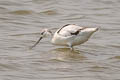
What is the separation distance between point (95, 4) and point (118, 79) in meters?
7.83

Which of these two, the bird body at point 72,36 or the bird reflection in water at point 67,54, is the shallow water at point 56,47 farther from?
the bird body at point 72,36

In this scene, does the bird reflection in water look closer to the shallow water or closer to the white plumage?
the shallow water

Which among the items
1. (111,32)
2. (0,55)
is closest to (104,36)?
(111,32)

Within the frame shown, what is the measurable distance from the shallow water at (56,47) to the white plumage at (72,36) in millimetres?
243

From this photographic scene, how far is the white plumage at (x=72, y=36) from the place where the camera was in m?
11.2

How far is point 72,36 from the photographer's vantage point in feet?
37.4

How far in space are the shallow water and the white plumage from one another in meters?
0.24

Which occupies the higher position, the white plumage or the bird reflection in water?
the white plumage

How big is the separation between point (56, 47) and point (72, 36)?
2.85 feet

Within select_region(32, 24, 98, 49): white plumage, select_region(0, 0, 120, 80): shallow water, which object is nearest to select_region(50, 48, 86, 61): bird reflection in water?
select_region(0, 0, 120, 80): shallow water

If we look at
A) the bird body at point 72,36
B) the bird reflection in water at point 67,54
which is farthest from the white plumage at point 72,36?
the bird reflection in water at point 67,54

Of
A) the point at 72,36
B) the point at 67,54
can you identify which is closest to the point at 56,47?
the point at 67,54

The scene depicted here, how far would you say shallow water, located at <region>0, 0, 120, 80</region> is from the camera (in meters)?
9.43

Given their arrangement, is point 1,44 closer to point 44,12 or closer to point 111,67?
point 111,67
